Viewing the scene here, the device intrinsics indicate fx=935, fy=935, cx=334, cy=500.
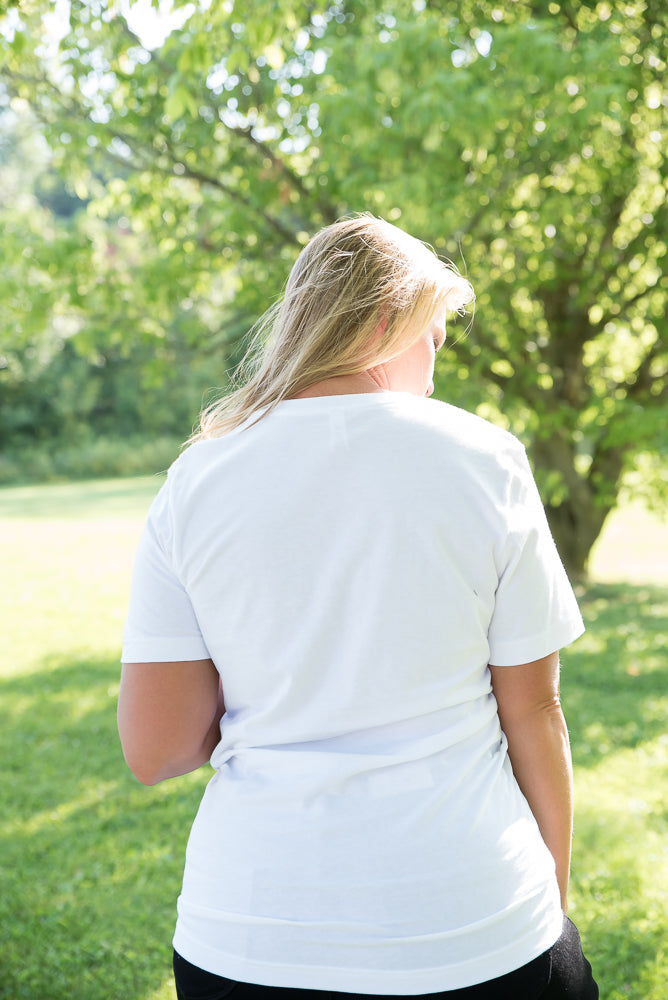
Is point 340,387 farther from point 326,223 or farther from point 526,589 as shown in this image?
point 326,223

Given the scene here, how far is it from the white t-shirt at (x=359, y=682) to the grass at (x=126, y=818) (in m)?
2.34

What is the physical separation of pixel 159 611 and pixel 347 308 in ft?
1.57

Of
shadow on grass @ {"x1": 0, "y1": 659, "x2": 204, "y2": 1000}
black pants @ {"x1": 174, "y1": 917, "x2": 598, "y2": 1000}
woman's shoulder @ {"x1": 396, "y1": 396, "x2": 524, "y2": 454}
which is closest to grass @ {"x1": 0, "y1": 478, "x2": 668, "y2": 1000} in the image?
shadow on grass @ {"x1": 0, "y1": 659, "x2": 204, "y2": 1000}

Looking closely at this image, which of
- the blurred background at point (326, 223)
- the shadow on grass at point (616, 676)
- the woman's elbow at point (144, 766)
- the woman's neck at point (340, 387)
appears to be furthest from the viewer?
the shadow on grass at point (616, 676)

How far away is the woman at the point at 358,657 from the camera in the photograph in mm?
1135

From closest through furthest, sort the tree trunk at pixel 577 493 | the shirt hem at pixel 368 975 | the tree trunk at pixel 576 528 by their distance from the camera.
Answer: the shirt hem at pixel 368 975 < the tree trunk at pixel 577 493 < the tree trunk at pixel 576 528

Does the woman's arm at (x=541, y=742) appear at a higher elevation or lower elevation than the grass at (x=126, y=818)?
higher

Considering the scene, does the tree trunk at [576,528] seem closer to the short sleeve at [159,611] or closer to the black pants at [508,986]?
the black pants at [508,986]

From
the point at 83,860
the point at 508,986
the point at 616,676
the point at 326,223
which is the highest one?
the point at 508,986

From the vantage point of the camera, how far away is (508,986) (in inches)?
46.3

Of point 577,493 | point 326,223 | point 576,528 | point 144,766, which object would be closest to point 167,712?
point 144,766

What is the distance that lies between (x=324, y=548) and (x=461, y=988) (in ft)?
1.85

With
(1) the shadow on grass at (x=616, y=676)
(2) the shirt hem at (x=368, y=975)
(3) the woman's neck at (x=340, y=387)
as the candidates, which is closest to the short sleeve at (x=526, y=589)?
(3) the woman's neck at (x=340, y=387)

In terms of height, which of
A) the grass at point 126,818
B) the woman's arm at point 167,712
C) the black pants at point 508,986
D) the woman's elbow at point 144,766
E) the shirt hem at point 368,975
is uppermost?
the woman's arm at point 167,712
